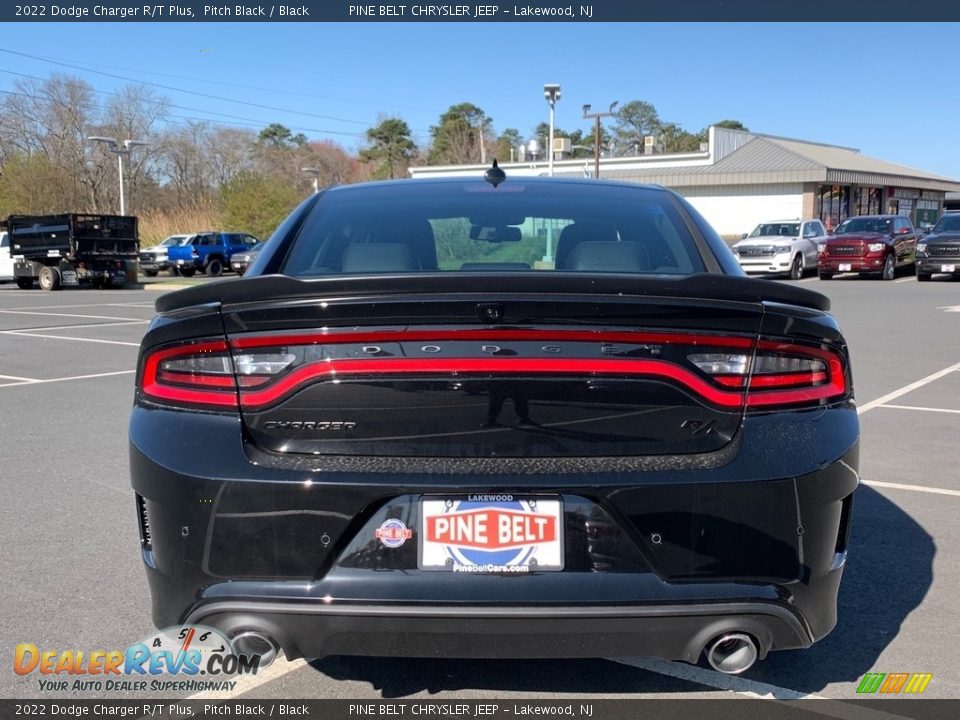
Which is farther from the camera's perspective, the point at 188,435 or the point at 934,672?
the point at 934,672

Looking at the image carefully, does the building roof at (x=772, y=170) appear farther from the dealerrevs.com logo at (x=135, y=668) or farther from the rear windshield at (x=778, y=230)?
the dealerrevs.com logo at (x=135, y=668)

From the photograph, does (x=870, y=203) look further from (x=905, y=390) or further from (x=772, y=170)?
(x=905, y=390)

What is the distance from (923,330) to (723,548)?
13.2m

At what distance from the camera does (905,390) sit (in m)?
8.98

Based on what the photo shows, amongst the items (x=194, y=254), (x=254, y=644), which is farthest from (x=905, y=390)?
(x=194, y=254)

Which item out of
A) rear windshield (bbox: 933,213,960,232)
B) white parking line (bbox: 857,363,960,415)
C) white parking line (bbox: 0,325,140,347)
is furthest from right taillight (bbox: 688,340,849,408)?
rear windshield (bbox: 933,213,960,232)

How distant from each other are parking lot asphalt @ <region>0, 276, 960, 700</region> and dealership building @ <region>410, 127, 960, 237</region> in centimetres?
3518

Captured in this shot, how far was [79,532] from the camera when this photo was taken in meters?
4.70

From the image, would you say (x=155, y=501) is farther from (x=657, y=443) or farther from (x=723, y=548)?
(x=723, y=548)

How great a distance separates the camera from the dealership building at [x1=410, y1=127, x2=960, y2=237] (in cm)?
4556

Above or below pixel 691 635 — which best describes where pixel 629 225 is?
above

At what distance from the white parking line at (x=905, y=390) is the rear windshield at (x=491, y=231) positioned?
487 cm

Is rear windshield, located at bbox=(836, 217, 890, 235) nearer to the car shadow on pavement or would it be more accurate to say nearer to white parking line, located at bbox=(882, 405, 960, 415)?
white parking line, located at bbox=(882, 405, 960, 415)

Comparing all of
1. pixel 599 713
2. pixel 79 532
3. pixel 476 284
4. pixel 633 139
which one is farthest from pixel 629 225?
pixel 633 139
